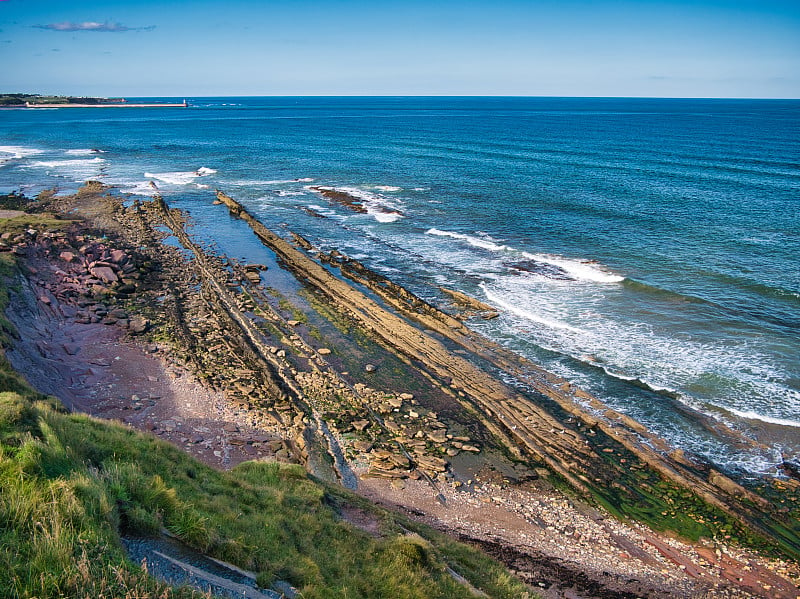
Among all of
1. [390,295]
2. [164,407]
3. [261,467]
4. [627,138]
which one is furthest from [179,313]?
[627,138]

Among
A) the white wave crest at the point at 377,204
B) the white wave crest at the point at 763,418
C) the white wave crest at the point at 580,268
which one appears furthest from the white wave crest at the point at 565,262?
the white wave crest at the point at 763,418

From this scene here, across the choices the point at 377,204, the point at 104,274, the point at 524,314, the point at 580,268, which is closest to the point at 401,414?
the point at 524,314

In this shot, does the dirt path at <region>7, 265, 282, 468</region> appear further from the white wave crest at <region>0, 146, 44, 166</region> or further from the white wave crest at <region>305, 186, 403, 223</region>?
the white wave crest at <region>0, 146, 44, 166</region>

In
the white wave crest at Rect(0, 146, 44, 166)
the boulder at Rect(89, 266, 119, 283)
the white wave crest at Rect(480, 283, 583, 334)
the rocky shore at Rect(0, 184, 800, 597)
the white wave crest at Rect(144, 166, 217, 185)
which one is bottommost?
the rocky shore at Rect(0, 184, 800, 597)

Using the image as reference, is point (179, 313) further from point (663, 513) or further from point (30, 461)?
point (663, 513)

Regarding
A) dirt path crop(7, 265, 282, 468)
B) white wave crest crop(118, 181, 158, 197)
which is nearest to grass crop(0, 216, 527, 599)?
dirt path crop(7, 265, 282, 468)

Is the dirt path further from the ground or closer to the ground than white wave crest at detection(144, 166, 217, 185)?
closer to the ground

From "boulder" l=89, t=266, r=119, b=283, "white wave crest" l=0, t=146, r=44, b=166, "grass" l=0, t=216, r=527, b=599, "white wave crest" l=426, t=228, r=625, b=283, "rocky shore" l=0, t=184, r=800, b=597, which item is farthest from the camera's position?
"white wave crest" l=0, t=146, r=44, b=166
